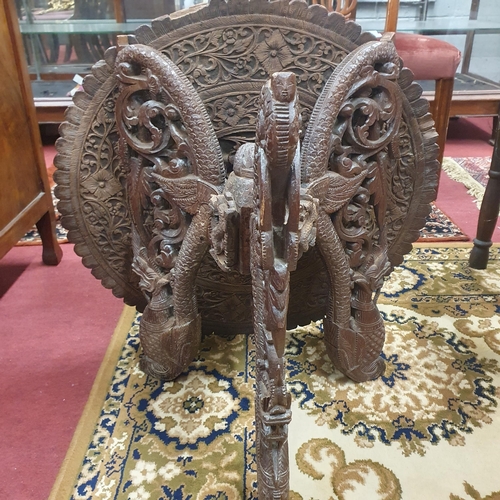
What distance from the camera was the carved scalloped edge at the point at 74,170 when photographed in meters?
1.16

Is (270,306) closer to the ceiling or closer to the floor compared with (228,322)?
closer to the ceiling

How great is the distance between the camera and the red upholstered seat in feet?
6.51

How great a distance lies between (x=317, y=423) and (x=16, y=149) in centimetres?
124

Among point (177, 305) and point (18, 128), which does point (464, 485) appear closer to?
point (177, 305)

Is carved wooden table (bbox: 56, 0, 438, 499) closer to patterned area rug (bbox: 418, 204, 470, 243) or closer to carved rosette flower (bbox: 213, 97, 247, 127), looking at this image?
carved rosette flower (bbox: 213, 97, 247, 127)

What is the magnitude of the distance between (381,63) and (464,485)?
888mm

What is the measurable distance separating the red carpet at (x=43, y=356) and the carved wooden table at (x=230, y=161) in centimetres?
22

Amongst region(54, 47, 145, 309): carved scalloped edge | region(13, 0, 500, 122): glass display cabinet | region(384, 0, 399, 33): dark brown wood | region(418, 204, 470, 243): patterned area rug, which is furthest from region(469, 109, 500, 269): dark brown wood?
region(54, 47, 145, 309): carved scalloped edge

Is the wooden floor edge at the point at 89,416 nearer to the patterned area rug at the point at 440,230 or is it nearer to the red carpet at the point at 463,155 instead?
the patterned area rug at the point at 440,230

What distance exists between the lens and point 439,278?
1.75 metres

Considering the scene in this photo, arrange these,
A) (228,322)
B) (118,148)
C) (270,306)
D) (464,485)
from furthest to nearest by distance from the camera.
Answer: (228,322) < (118,148) < (464,485) < (270,306)

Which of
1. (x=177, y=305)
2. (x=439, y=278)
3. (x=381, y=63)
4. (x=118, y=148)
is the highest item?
(x=381, y=63)

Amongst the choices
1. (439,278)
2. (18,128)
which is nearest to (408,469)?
(439,278)

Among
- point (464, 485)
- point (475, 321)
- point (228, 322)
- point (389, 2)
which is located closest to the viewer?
point (464, 485)
